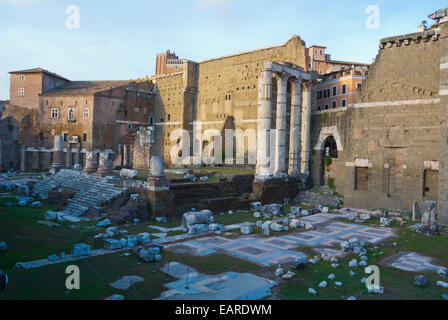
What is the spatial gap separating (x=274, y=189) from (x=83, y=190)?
37.0 feet

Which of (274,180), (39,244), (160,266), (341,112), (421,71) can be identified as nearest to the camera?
(160,266)

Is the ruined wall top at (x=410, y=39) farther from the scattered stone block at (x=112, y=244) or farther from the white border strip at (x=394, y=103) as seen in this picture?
the scattered stone block at (x=112, y=244)

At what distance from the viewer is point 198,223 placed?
45.9ft

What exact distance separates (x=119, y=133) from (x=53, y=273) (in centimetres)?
3541

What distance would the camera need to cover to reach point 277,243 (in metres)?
11.9

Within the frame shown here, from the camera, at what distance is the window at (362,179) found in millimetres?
19844

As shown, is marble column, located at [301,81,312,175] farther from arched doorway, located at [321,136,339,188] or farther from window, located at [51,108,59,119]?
window, located at [51,108,59,119]

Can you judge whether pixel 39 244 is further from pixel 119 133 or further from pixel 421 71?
pixel 119 133

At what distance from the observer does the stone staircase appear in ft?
54.6

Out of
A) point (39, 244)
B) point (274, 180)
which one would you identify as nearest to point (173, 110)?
point (274, 180)

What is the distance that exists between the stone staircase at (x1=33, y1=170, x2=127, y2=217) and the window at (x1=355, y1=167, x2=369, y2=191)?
43.1 feet

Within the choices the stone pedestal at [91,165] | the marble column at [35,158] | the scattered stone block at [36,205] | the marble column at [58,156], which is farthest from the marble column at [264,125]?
the marble column at [35,158]

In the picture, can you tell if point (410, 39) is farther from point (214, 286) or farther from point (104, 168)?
point (104, 168)

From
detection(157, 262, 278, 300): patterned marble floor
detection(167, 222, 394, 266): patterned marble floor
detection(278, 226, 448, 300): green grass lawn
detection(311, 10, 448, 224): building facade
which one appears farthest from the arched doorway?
detection(157, 262, 278, 300): patterned marble floor
